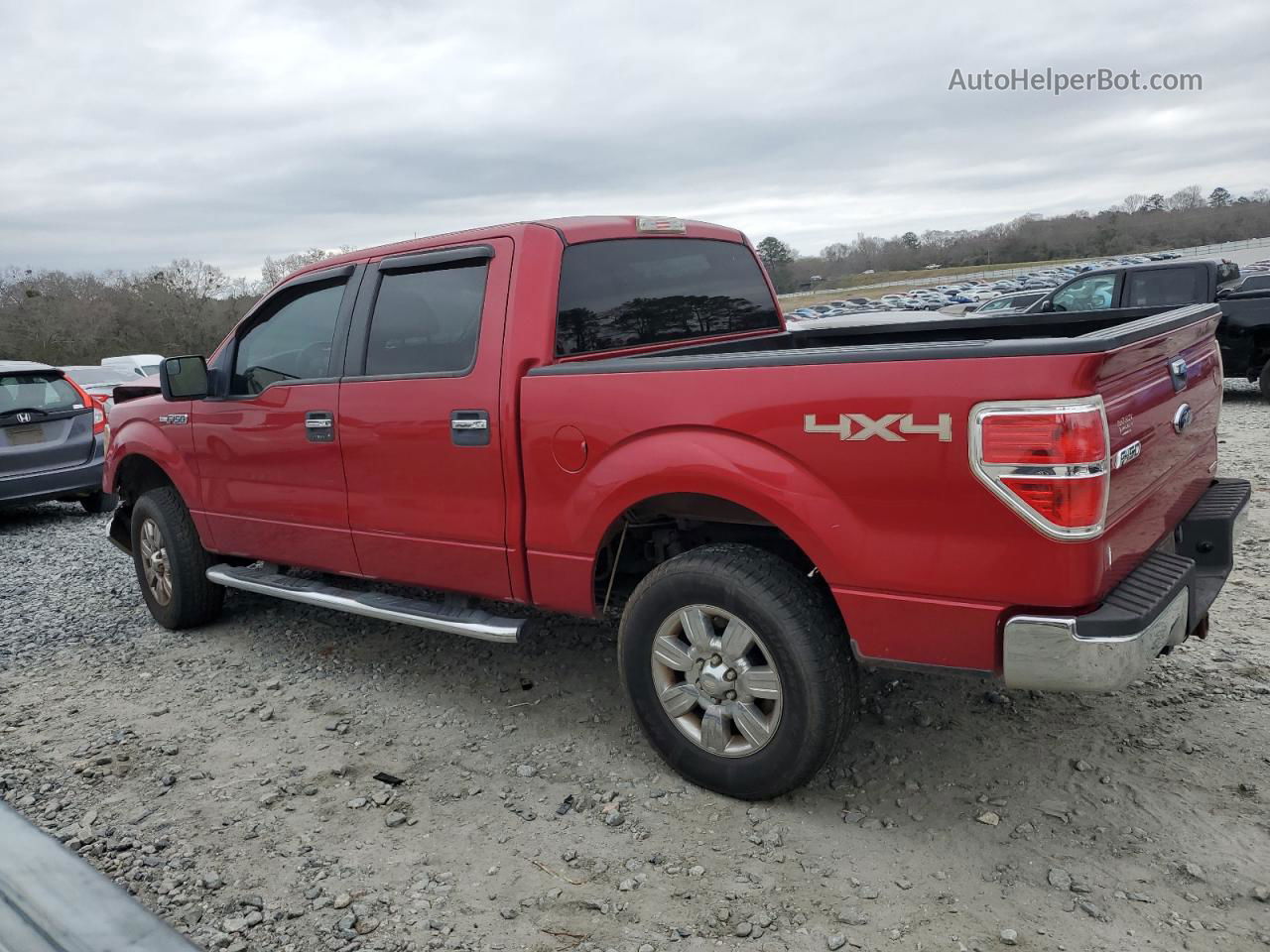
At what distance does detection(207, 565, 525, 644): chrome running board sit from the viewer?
3688 millimetres

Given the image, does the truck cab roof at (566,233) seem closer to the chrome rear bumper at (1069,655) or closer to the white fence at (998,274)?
the chrome rear bumper at (1069,655)

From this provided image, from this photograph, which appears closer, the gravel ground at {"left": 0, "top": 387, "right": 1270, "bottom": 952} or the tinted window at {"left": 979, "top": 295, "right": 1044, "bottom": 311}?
the gravel ground at {"left": 0, "top": 387, "right": 1270, "bottom": 952}

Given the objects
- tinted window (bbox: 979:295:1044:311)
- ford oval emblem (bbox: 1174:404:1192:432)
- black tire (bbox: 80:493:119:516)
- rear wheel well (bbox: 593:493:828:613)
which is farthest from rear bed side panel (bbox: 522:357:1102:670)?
tinted window (bbox: 979:295:1044:311)

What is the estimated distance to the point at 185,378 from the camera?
4.73m

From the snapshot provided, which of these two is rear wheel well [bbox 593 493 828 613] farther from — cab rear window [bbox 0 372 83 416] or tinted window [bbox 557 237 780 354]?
cab rear window [bbox 0 372 83 416]

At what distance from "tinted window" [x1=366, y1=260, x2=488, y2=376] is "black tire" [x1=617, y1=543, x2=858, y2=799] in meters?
1.26

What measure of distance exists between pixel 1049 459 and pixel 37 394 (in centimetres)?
942

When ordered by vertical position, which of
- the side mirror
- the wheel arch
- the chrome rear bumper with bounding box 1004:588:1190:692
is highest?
the side mirror

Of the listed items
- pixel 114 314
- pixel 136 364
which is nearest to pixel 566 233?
pixel 136 364

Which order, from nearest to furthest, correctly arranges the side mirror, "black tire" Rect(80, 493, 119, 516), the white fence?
the side mirror, "black tire" Rect(80, 493, 119, 516), the white fence

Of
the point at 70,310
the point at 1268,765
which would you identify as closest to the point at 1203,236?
the point at 70,310

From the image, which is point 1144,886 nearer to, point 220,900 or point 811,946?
point 811,946

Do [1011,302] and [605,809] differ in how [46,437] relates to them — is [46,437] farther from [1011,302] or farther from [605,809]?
[1011,302]

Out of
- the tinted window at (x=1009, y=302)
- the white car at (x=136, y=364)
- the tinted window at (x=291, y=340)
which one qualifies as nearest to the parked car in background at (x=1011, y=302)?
the tinted window at (x=1009, y=302)
